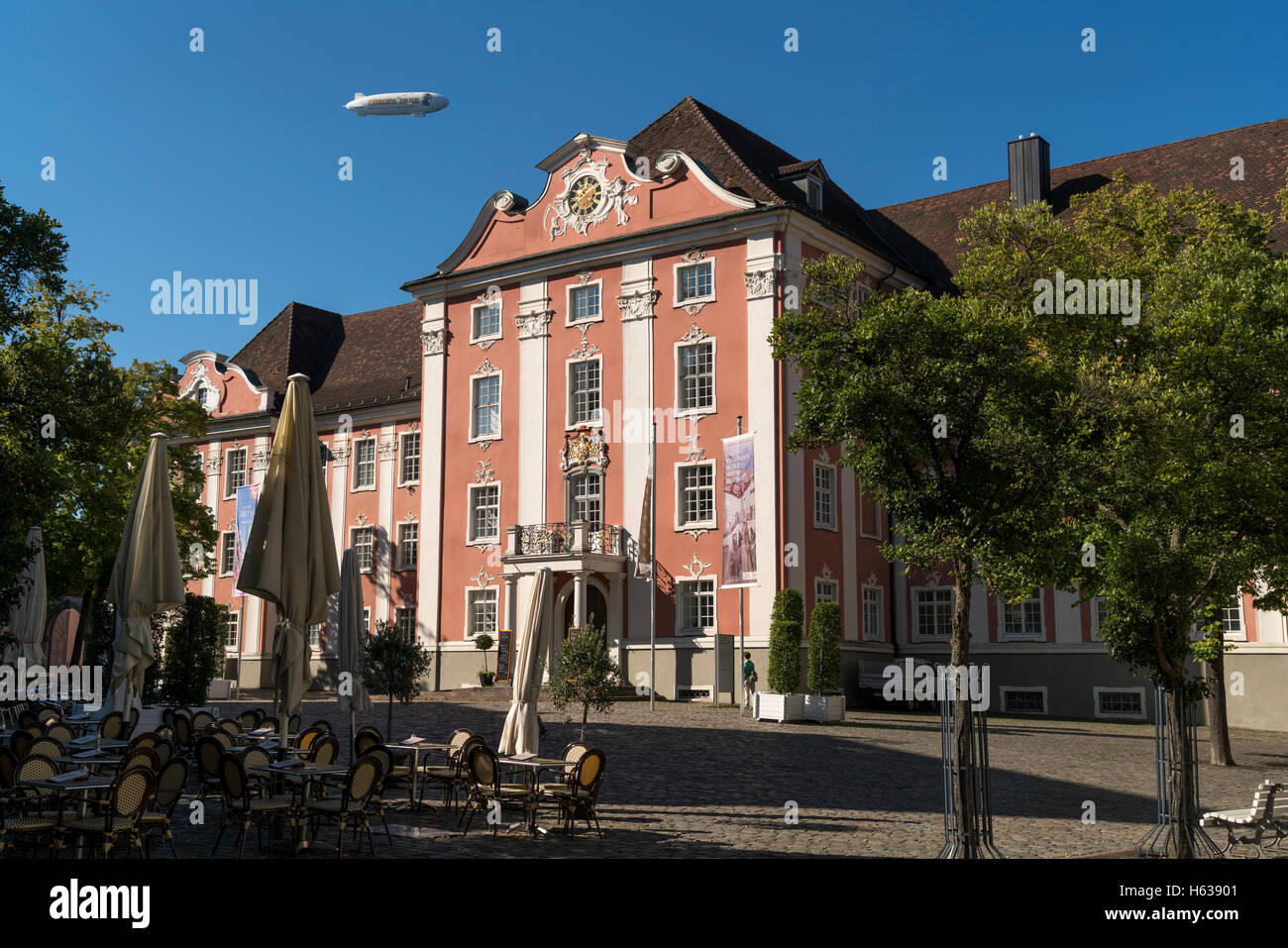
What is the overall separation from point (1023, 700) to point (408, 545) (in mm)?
21289

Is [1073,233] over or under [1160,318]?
over

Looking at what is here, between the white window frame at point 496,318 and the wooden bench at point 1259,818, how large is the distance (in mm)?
30419

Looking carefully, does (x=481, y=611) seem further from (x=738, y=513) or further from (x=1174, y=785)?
(x=1174, y=785)

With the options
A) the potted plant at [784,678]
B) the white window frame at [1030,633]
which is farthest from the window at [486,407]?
the white window frame at [1030,633]

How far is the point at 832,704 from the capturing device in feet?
94.5

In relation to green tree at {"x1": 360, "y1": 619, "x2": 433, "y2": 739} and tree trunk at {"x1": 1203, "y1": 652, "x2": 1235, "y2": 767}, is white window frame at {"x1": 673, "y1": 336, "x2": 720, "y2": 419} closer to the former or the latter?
tree trunk at {"x1": 1203, "y1": 652, "x2": 1235, "y2": 767}

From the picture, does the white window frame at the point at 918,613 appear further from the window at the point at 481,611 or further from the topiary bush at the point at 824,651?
the window at the point at 481,611

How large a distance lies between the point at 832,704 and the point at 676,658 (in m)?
6.98

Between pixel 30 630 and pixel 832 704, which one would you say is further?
pixel 832 704

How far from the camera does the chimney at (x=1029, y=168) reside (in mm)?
41281

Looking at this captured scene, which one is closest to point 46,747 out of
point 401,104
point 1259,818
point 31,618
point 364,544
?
point 31,618

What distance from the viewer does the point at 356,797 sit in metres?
11.8

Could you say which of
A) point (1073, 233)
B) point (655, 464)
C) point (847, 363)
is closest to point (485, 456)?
point (655, 464)
